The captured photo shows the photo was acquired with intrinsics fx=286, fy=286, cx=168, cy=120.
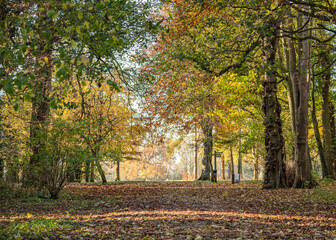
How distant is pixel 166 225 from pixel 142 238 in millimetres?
1141

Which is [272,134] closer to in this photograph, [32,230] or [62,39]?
[32,230]

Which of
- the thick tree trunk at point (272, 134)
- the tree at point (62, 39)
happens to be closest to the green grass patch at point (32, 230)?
the tree at point (62, 39)

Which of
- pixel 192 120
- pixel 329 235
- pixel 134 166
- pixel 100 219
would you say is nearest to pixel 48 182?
pixel 100 219

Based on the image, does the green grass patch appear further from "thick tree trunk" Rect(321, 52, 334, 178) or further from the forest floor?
"thick tree trunk" Rect(321, 52, 334, 178)

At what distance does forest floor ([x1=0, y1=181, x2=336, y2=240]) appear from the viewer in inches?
204

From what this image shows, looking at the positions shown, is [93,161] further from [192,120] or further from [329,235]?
[192,120]

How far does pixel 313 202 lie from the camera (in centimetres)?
865

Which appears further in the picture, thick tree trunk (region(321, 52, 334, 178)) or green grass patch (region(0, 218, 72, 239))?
thick tree trunk (region(321, 52, 334, 178))

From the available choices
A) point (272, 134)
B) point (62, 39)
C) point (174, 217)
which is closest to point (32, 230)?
point (174, 217)

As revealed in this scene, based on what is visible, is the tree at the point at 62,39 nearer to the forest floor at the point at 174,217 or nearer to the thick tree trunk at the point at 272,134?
the forest floor at the point at 174,217

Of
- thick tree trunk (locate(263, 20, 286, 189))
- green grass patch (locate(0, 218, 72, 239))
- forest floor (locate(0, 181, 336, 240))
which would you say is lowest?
forest floor (locate(0, 181, 336, 240))

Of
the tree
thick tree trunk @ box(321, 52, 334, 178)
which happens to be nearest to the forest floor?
the tree

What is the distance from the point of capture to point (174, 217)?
6875mm

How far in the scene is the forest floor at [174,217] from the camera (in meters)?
5.18
